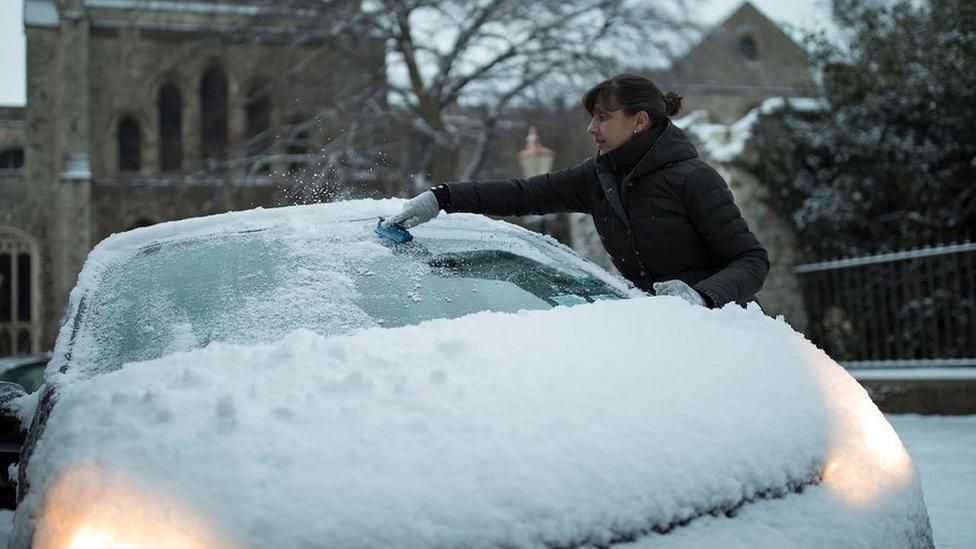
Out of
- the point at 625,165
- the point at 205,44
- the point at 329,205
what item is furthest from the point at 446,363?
the point at 205,44

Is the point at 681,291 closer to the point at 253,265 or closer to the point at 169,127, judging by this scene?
the point at 253,265

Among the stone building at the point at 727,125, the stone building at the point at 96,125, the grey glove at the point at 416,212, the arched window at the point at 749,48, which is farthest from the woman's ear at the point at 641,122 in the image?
the arched window at the point at 749,48

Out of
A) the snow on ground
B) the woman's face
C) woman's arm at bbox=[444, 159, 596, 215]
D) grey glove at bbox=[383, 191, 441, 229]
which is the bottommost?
the snow on ground

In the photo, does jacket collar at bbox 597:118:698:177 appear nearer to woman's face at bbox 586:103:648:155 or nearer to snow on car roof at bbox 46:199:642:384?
woman's face at bbox 586:103:648:155

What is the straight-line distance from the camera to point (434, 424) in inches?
67.3

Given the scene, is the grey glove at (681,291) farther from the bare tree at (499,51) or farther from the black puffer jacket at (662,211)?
the bare tree at (499,51)

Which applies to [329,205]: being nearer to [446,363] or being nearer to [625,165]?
[625,165]

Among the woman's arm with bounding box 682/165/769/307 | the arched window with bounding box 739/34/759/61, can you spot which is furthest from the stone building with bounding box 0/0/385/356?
the woman's arm with bounding box 682/165/769/307

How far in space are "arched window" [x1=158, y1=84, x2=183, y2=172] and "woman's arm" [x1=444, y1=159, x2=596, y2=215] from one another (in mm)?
28500

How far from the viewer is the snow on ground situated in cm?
360

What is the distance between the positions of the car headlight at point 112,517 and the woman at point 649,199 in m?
1.58

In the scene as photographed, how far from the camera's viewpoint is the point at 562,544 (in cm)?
158

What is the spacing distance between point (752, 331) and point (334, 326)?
102 centimetres

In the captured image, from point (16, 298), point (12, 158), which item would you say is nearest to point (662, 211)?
point (16, 298)
